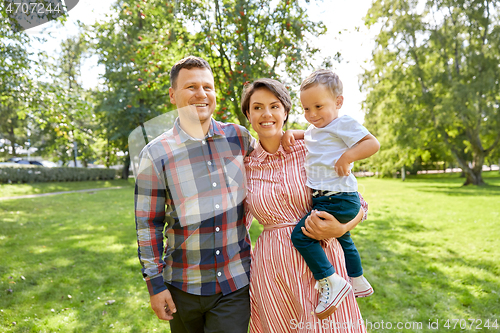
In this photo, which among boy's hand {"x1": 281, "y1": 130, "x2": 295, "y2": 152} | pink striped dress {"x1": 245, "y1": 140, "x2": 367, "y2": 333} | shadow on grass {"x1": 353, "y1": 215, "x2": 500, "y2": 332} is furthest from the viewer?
shadow on grass {"x1": 353, "y1": 215, "x2": 500, "y2": 332}

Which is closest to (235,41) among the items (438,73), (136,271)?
(136,271)

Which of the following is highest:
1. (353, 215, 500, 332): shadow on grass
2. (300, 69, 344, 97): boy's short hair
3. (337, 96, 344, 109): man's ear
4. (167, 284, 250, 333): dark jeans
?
(300, 69, 344, 97): boy's short hair

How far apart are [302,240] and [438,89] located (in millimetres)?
23752

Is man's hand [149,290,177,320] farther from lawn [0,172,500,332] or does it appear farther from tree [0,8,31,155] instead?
tree [0,8,31,155]

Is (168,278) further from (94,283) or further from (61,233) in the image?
(61,233)

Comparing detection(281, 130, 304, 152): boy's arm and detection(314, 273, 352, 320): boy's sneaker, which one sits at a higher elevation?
detection(281, 130, 304, 152): boy's arm

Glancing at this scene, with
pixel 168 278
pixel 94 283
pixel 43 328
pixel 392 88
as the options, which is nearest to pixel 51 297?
pixel 94 283

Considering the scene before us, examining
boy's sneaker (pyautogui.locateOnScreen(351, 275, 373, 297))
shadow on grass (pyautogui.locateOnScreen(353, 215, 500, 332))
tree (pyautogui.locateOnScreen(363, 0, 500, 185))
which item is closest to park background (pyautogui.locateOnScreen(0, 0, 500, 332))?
shadow on grass (pyautogui.locateOnScreen(353, 215, 500, 332))

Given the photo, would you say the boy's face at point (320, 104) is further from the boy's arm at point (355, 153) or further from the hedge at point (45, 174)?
the hedge at point (45, 174)

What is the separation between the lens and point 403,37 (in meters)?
21.3

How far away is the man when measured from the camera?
2.10 metres

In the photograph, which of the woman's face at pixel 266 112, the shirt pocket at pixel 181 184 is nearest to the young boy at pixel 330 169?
the woman's face at pixel 266 112

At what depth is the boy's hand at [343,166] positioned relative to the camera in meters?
2.07

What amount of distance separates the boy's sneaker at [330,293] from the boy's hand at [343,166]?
0.64 meters
